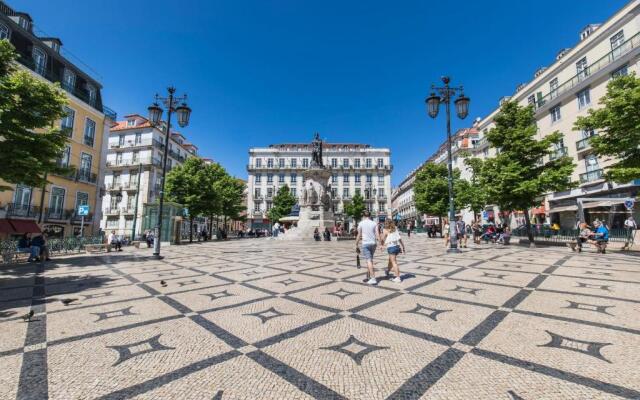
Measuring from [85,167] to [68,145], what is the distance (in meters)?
2.52

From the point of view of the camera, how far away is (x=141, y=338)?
3.43 m

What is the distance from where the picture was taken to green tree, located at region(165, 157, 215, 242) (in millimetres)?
30203

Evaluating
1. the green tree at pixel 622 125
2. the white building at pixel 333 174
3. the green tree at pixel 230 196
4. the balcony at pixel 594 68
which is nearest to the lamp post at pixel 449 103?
the green tree at pixel 622 125

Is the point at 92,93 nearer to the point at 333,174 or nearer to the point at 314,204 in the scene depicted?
the point at 314,204

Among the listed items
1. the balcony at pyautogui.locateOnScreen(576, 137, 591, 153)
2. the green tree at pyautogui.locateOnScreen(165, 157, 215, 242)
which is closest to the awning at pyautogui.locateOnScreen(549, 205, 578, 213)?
the balcony at pyautogui.locateOnScreen(576, 137, 591, 153)

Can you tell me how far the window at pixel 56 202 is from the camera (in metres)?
21.7

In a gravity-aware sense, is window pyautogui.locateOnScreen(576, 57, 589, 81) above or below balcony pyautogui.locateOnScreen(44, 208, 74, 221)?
above

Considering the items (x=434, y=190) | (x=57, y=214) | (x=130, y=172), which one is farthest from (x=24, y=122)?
(x=130, y=172)

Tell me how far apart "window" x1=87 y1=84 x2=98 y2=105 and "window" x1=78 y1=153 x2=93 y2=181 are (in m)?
4.92

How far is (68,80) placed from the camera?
2262 centimetres

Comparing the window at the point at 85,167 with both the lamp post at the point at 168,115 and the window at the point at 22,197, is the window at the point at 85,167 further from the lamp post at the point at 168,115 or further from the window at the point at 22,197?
the lamp post at the point at 168,115

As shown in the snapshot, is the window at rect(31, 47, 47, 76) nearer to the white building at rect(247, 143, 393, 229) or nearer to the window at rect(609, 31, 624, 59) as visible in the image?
the window at rect(609, 31, 624, 59)

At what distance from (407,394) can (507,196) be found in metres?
18.9

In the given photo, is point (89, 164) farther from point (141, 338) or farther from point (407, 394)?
point (407, 394)
